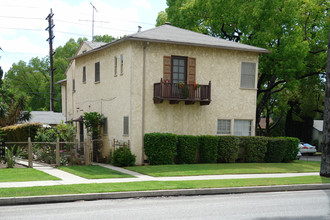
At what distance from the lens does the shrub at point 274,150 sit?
904 inches

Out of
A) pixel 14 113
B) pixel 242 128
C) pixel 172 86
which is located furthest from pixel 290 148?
pixel 14 113

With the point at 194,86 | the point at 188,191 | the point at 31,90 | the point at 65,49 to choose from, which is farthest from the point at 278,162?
the point at 31,90

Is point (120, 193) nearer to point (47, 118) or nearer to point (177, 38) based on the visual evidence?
point (177, 38)

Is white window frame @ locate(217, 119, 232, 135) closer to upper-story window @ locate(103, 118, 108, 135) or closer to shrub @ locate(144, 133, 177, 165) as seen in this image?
shrub @ locate(144, 133, 177, 165)

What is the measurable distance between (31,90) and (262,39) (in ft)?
173

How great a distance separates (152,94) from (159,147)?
310 centimetres

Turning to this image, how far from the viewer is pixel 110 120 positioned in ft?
74.9

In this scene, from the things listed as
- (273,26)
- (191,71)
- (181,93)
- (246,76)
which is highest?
(273,26)

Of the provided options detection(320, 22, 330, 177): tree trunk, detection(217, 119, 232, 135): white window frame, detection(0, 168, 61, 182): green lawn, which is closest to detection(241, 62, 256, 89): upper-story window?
detection(217, 119, 232, 135): white window frame

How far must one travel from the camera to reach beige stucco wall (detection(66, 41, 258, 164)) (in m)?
20.5

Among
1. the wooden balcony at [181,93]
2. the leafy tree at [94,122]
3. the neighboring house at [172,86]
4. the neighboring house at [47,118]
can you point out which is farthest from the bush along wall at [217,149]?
the neighboring house at [47,118]

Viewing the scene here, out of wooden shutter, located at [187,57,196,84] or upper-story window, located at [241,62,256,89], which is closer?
wooden shutter, located at [187,57,196,84]

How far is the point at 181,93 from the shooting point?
67.3ft

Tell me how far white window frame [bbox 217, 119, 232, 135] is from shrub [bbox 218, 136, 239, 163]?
1462mm
